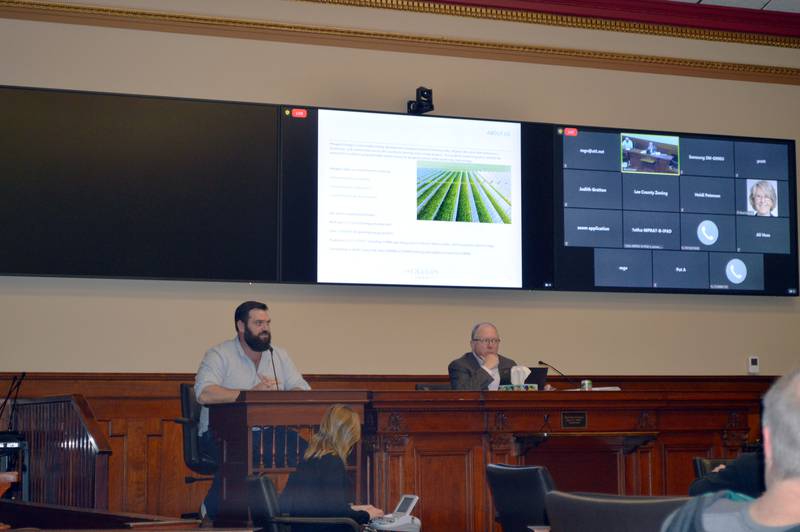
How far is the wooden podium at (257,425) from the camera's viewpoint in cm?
514

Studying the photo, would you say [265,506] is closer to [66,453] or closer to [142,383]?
[66,453]

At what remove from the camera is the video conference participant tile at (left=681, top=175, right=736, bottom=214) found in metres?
7.95

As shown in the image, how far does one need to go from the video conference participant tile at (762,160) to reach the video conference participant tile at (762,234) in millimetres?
327

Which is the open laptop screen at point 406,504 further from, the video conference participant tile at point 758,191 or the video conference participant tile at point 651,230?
the video conference participant tile at point 758,191


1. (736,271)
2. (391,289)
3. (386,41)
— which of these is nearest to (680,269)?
(736,271)

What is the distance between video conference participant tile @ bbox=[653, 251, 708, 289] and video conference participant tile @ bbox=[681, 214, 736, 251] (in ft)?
0.22

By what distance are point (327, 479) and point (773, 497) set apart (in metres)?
2.99

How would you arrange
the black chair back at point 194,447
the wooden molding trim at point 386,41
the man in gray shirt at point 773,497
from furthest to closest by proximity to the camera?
the wooden molding trim at point 386,41
the black chair back at point 194,447
the man in gray shirt at point 773,497

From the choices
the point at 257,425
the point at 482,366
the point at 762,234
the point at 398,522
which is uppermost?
the point at 762,234

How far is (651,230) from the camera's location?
785 centimetres

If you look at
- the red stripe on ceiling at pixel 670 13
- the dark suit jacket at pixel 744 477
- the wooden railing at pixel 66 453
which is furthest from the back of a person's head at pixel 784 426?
the red stripe on ceiling at pixel 670 13

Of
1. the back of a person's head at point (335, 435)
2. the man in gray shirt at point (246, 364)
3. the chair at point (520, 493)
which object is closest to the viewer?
the chair at point (520, 493)

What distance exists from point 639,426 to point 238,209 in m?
2.86

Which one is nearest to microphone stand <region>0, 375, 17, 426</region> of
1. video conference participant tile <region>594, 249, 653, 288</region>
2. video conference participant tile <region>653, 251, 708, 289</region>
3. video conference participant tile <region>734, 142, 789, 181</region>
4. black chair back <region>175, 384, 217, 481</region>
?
black chair back <region>175, 384, 217, 481</region>
